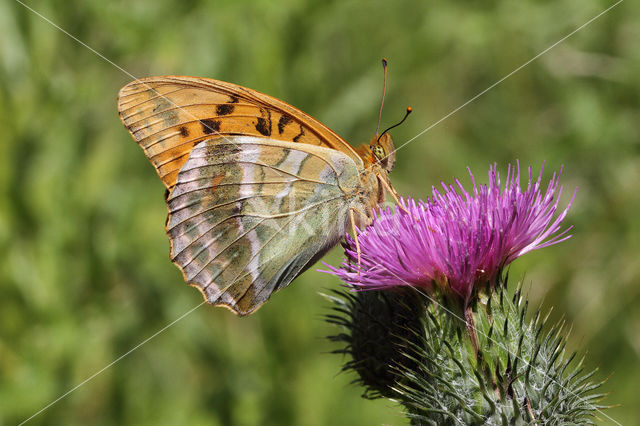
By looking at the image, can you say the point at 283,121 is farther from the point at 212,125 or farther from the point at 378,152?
the point at 378,152

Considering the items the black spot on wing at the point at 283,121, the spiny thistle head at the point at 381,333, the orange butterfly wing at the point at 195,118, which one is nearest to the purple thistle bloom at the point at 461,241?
the spiny thistle head at the point at 381,333

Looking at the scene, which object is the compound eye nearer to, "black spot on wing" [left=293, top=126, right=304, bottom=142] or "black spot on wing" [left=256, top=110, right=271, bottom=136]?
"black spot on wing" [left=293, top=126, right=304, bottom=142]

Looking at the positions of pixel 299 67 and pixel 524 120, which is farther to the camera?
pixel 524 120

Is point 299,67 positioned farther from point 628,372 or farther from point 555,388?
point 628,372

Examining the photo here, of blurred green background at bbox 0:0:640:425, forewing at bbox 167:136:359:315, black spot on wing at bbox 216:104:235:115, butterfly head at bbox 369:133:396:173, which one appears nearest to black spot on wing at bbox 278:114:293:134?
forewing at bbox 167:136:359:315

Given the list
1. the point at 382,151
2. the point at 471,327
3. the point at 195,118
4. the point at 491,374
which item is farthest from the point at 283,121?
the point at 491,374

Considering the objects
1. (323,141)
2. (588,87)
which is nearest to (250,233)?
(323,141)

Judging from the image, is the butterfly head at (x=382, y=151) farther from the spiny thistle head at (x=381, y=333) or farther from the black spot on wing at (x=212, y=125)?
the black spot on wing at (x=212, y=125)
